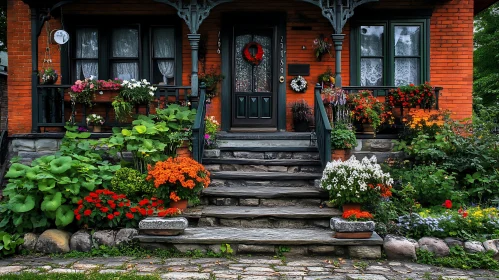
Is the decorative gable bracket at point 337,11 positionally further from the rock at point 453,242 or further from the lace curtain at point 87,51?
the lace curtain at point 87,51

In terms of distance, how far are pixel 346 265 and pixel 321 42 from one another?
5494 millimetres

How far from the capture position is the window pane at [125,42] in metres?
9.60

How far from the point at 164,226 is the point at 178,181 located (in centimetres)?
65

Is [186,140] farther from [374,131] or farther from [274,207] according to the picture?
[374,131]

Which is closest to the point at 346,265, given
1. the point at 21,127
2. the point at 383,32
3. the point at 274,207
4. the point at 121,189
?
the point at 274,207

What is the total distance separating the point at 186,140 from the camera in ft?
22.8

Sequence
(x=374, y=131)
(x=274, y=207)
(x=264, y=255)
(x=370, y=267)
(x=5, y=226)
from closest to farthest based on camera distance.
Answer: (x=370, y=267) < (x=264, y=255) < (x=5, y=226) < (x=274, y=207) < (x=374, y=131)

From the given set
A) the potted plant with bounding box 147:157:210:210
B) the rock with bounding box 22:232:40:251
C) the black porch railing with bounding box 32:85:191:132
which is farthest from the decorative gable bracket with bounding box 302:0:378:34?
the rock with bounding box 22:232:40:251

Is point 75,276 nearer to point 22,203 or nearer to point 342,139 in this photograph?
point 22,203

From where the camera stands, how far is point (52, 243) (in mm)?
5258

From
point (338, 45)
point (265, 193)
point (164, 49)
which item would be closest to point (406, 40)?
point (338, 45)

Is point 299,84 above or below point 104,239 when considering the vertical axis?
above

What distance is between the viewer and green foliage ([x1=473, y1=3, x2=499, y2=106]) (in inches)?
659

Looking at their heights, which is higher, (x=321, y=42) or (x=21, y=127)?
(x=321, y=42)
